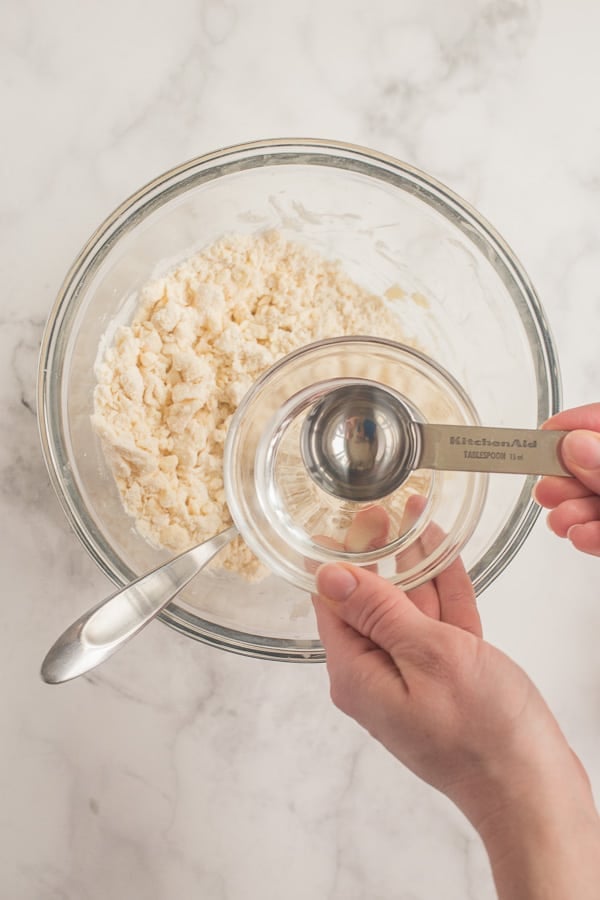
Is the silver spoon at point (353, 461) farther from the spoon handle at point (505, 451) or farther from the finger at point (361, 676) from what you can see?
the finger at point (361, 676)

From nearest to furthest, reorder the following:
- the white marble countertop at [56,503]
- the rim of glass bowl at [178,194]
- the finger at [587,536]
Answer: the finger at [587,536] → the rim of glass bowl at [178,194] → the white marble countertop at [56,503]

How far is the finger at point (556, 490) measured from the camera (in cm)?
97

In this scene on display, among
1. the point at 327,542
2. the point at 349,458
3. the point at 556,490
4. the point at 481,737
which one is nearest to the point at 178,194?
the point at 349,458

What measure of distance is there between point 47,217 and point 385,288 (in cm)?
54

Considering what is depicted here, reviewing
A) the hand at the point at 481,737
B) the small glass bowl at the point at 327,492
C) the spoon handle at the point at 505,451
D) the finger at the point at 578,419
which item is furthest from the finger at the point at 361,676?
the finger at the point at 578,419

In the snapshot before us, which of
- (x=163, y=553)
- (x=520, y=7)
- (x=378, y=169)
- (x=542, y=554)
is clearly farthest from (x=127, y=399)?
(x=520, y=7)

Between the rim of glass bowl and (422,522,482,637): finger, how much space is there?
38 mm

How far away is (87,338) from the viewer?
1098 millimetres

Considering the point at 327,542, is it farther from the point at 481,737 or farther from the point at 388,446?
the point at 481,737

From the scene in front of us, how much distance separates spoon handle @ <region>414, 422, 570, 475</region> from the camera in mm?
883

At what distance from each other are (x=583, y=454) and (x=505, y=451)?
9 cm

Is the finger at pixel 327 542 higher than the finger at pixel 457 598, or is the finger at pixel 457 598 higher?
the finger at pixel 327 542

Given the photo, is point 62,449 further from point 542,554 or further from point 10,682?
point 542,554

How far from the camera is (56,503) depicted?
1.19 m
